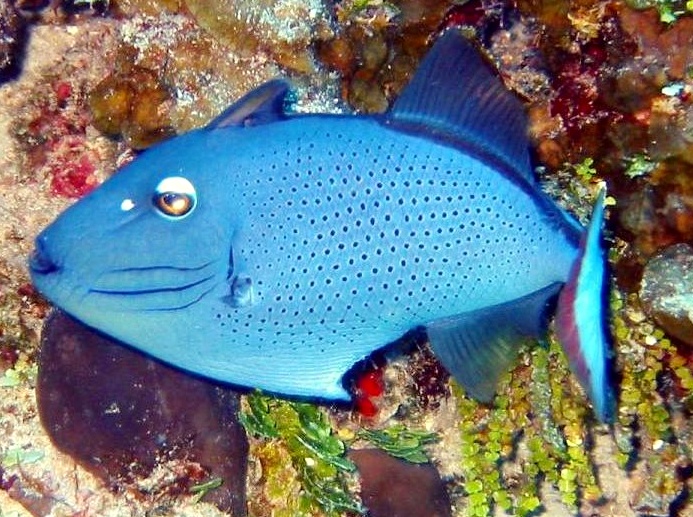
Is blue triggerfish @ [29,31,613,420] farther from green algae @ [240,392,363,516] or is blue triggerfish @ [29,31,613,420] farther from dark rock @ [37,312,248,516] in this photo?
green algae @ [240,392,363,516]

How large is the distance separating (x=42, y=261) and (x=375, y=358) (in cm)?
192

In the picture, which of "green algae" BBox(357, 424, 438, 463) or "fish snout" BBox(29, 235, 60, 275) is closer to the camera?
"fish snout" BBox(29, 235, 60, 275)

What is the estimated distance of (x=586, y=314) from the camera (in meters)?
1.85

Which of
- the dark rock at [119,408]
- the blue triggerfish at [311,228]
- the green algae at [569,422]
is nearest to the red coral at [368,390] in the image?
the green algae at [569,422]

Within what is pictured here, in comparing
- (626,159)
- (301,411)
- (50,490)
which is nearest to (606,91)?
(626,159)

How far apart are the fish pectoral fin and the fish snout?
1195 mm

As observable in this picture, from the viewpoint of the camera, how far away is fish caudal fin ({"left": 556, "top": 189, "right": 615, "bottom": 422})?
1.83 m

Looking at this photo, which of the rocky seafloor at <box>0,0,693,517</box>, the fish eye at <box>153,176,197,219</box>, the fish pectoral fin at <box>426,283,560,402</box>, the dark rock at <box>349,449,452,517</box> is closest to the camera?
the fish eye at <box>153,176,197,219</box>

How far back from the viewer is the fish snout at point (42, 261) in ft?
6.81

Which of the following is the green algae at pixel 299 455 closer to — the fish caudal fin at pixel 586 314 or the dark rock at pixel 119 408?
the dark rock at pixel 119 408

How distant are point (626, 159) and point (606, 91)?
13.2 inches

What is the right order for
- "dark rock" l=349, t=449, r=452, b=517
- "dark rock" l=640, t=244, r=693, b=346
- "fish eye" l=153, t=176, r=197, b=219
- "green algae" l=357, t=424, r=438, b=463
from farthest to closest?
"green algae" l=357, t=424, r=438, b=463 < "dark rock" l=349, t=449, r=452, b=517 < "dark rock" l=640, t=244, r=693, b=346 < "fish eye" l=153, t=176, r=197, b=219

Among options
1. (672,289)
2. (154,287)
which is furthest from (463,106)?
(672,289)

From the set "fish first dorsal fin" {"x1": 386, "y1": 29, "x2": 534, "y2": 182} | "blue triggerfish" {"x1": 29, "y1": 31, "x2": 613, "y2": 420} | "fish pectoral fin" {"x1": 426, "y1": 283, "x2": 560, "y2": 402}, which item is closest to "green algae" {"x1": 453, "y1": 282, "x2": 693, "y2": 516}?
"fish pectoral fin" {"x1": 426, "y1": 283, "x2": 560, "y2": 402}
